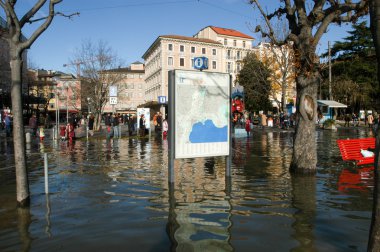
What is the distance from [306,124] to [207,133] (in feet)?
9.30

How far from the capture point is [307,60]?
9.42m

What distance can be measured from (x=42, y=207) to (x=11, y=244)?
196 centimetres

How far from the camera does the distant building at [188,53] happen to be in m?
91.4

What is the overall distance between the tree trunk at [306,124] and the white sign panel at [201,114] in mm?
2144

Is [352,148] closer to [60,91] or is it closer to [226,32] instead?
[60,91]

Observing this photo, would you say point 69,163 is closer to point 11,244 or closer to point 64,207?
point 64,207

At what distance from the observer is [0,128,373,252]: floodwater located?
4.98m

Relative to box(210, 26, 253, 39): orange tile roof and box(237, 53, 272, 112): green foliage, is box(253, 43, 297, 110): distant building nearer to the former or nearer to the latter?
box(237, 53, 272, 112): green foliage

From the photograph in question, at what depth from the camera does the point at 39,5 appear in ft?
23.1

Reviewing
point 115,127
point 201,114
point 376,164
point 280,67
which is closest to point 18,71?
point 201,114

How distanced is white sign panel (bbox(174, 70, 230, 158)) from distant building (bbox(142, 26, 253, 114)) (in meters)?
74.8

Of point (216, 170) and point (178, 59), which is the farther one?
point (178, 59)

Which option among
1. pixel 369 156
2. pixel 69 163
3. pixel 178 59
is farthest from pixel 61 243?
pixel 178 59

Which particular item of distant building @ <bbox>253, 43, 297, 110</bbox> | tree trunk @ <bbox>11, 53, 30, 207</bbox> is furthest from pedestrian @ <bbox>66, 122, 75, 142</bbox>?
tree trunk @ <bbox>11, 53, 30, 207</bbox>
